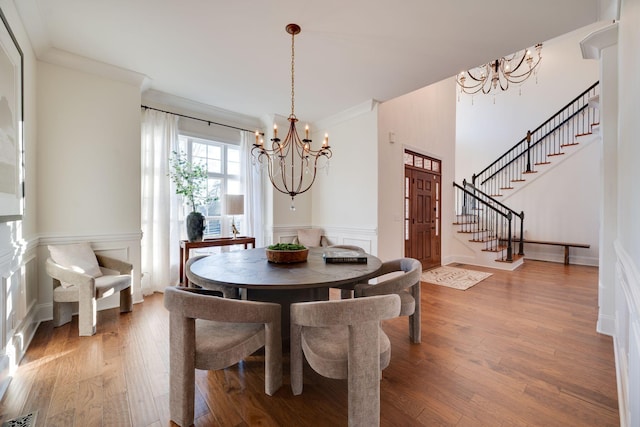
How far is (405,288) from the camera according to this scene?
192 cm

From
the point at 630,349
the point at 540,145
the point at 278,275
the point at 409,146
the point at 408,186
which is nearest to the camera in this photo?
the point at 630,349

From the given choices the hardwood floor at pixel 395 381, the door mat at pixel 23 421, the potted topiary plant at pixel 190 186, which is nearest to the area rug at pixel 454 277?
the hardwood floor at pixel 395 381

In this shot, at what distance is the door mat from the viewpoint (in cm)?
142

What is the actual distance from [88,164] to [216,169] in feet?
5.47

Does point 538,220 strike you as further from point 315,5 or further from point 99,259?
point 99,259

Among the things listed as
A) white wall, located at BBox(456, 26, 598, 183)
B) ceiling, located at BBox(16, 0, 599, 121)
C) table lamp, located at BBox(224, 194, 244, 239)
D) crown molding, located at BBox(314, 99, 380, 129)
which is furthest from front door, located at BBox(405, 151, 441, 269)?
white wall, located at BBox(456, 26, 598, 183)

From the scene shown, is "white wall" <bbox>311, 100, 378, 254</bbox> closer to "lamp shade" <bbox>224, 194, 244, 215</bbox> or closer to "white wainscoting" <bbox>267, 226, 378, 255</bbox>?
"white wainscoting" <bbox>267, 226, 378, 255</bbox>

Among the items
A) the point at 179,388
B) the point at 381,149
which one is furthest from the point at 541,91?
the point at 179,388

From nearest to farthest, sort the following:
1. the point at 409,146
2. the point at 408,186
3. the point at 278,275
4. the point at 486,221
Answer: the point at 278,275
the point at 409,146
the point at 408,186
the point at 486,221

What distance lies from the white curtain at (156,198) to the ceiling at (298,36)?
1.84 feet

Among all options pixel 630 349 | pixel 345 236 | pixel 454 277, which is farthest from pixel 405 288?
pixel 454 277

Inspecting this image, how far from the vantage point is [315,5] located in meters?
2.05

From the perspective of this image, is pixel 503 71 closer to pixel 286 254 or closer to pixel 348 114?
pixel 348 114

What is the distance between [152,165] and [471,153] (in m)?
8.30
